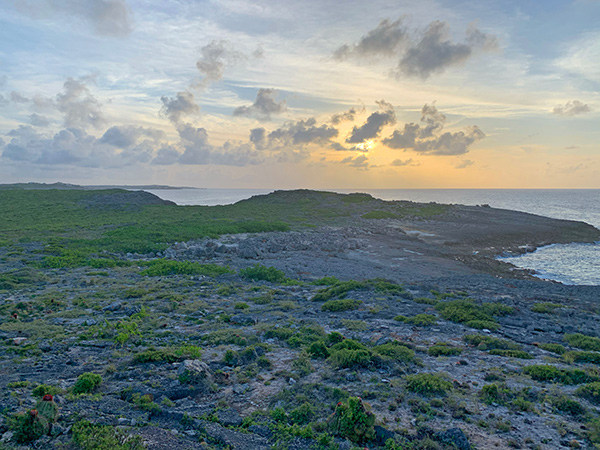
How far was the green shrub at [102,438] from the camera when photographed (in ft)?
18.5

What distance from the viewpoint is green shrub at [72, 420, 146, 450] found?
5.63 metres

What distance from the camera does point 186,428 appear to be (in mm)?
6516

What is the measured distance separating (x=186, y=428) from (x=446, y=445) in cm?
446

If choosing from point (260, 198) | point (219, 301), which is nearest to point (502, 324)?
point (219, 301)

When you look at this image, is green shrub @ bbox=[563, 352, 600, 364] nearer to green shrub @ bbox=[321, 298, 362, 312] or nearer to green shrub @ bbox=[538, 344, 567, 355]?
green shrub @ bbox=[538, 344, 567, 355]

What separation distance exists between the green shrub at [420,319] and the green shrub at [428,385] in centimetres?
A: 462

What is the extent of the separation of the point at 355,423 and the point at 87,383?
549cm

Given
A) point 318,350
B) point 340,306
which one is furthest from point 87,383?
point 340,306

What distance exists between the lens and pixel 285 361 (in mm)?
9516

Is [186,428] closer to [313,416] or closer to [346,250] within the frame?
[313,416]

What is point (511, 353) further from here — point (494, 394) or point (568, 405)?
point (494, 394)

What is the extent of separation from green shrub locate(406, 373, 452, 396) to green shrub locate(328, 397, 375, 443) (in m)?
1.97

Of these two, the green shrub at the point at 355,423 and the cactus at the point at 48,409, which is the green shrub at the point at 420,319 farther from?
the cactus at the point at 48,409

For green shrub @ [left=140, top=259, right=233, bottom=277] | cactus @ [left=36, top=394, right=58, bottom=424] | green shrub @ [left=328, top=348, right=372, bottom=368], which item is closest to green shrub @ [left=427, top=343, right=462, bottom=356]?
green shrub @ [left=328, top=348, right=372, bottom=368]
